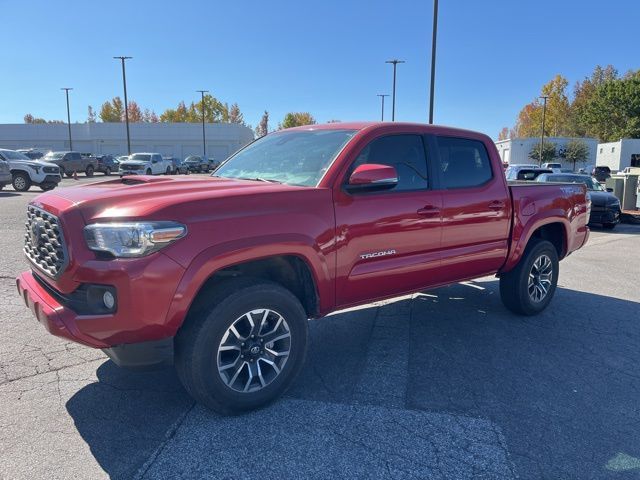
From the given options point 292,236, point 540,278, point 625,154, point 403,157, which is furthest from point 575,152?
point 292,236

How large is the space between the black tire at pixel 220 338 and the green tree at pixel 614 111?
239 ft

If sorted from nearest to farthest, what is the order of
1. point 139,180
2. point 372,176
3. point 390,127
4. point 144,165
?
1. point 372,176
2. point 139,180
3. point 390,127
4. point 144,165

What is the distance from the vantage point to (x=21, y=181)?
2017 centimetres

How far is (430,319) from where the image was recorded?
5.27m

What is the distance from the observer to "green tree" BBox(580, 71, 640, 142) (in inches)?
2456

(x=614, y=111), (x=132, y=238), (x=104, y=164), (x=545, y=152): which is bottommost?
(x=104, y=164)

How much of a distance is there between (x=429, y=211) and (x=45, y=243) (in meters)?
2.85

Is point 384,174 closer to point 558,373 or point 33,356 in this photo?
point 558,373

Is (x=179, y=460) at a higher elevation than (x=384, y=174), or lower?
lower

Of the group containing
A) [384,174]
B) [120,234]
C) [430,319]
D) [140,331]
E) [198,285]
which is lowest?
[430,319]

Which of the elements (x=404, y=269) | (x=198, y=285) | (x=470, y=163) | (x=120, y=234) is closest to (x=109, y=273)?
(x=120, y=234)

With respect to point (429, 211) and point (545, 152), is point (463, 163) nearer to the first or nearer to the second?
point (429, 211)

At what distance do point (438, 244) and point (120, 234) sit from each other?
260cm

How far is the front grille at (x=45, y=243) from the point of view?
9.52 ft
